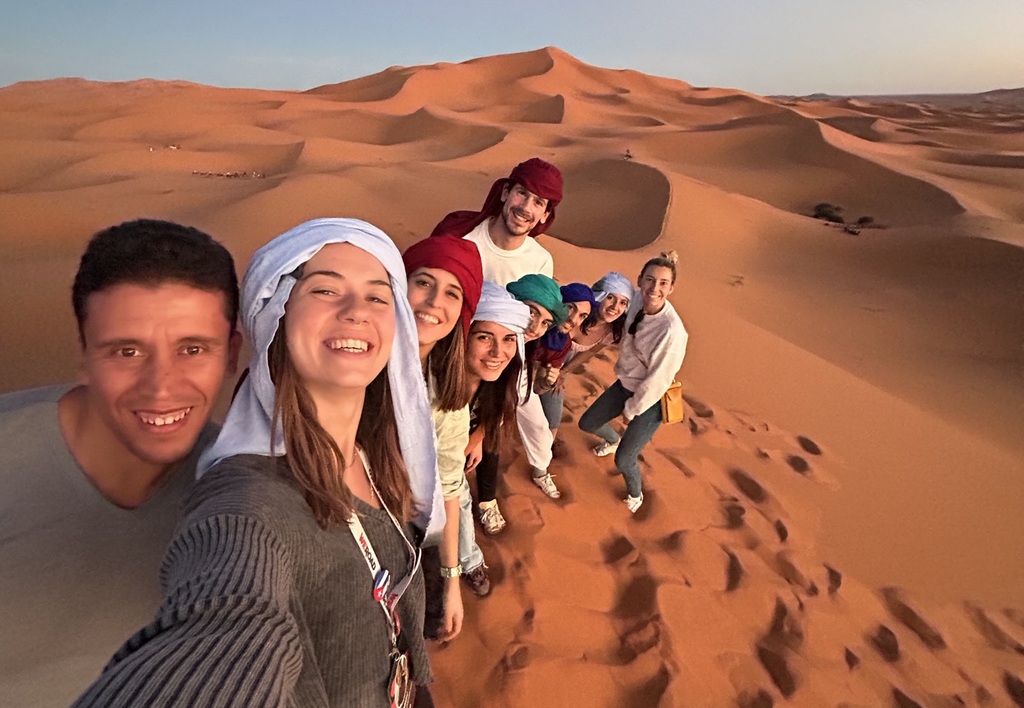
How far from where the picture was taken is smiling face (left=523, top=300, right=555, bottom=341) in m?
2.71

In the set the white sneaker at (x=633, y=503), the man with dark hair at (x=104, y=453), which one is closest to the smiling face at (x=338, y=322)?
the man with dark hair at (x=104, y=453)

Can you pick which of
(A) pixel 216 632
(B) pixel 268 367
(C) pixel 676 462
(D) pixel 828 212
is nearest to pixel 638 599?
(C) pixel 676 462

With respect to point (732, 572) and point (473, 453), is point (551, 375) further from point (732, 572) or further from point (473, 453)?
point (732, 572)

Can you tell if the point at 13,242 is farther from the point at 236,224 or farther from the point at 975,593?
the point at 975,593

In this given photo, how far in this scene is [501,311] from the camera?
2330 mm

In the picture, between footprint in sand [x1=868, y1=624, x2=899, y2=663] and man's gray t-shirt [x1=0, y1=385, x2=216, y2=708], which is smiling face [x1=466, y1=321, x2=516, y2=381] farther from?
footprint in sand [x1=868, y1=624, x2=899, y2=663]

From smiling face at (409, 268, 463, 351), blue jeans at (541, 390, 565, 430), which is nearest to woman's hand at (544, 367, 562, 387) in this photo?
blue jeans at (541, 390, 565, 430)

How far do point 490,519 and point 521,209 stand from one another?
1.80 meters

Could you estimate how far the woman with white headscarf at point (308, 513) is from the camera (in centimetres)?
84

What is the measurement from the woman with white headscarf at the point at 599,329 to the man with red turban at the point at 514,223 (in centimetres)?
42

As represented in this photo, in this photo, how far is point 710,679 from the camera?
8.41ft

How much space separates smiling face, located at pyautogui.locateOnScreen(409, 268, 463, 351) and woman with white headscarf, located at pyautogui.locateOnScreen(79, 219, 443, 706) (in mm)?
389

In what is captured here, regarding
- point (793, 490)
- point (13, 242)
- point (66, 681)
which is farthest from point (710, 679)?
point (13, 242)

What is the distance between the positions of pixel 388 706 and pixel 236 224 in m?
8.52
